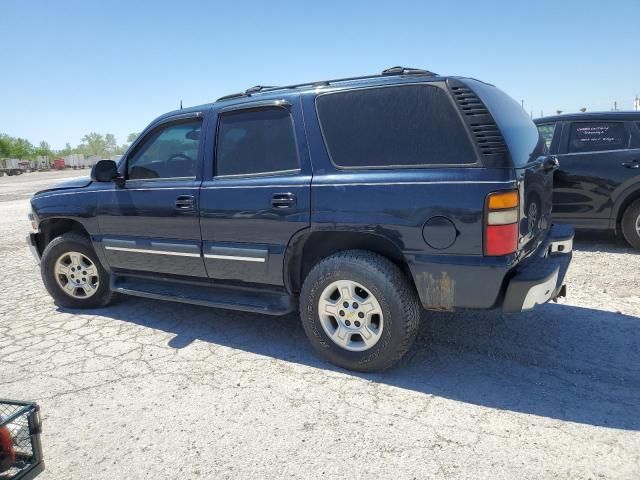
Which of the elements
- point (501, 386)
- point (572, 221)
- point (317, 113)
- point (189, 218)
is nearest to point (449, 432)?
point (501, 386)

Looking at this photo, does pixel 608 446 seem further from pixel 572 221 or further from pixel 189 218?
pixel 572 221

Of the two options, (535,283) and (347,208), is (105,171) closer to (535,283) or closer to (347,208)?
(347,208)

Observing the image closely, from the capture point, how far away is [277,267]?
3.46 meters

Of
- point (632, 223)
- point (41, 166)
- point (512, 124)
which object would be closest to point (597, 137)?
point (632, 223)

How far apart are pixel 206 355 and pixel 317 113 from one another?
1.96 m

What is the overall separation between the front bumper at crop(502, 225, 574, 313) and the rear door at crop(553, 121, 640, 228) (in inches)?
128

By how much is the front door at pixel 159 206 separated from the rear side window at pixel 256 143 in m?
0.26

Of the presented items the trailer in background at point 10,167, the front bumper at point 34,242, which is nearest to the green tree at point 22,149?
the trailer in background at point 10,167

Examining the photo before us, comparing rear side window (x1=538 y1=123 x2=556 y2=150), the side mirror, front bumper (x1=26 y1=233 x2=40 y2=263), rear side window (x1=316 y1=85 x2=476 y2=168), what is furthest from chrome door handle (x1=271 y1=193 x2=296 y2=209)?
rear side window (x1=538 y1=123 x2=556 y2=150)

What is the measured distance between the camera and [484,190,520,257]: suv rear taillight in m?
2.70

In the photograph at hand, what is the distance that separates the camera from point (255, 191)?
11.3 feet

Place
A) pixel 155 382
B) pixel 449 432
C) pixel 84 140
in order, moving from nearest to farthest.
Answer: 1. pixel 449 432
2. pixel 155 382
3. pixel 84 140

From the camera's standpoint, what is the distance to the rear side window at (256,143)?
3.46 metres

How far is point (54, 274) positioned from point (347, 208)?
130 inches
